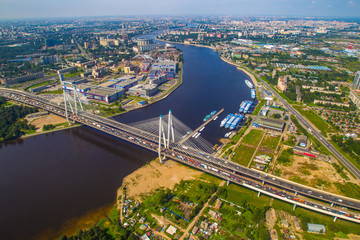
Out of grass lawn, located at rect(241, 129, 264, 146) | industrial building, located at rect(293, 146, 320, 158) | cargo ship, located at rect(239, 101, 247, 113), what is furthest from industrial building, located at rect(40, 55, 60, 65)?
industrial building, located at rect(293, 146, 320, 158)

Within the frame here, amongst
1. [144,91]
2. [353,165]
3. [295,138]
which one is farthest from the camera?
[144,91]

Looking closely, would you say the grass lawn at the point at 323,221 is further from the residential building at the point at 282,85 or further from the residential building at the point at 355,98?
the residential building at the point at 282,85

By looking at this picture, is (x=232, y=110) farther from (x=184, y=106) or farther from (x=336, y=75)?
(x=336, y=75)

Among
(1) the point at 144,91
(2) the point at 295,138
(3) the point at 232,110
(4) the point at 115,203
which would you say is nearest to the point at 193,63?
(1) the point at 144,91

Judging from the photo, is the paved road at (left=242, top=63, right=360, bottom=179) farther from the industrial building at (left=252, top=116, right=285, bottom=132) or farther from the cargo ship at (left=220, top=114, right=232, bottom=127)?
the cargo ship at (left=220, top=114, right=232, bottom=127)

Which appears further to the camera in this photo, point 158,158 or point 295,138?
point 295,138

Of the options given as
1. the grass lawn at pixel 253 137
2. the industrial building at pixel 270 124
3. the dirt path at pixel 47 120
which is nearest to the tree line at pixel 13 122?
the dirt path at pixel 47 120

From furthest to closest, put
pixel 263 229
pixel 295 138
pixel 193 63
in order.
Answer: pixel 193 63 < pixel 295 138 < pixel 263 229

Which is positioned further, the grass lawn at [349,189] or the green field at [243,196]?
the grass lawn at [349,189]
